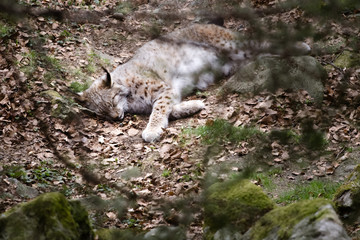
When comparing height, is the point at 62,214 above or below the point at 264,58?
below

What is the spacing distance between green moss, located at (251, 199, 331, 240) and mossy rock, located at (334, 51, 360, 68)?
14.3 ft

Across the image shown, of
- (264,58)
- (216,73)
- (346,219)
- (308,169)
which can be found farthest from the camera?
(308,169)

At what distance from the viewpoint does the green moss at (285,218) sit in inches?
111

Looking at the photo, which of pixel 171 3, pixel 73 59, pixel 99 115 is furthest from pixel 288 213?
pixel 171 3

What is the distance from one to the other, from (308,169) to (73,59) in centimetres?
571

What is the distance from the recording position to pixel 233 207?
349 cm

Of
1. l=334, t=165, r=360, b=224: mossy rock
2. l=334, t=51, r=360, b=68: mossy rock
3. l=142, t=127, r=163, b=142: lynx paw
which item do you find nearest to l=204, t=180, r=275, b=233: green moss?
l=334, t=165, r=360, b=224: mossy rock

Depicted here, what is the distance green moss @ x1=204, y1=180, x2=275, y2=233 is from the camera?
11.2 ft

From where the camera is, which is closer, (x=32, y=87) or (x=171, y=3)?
(x=32, y=87)

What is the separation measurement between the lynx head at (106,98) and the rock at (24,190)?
2.55m

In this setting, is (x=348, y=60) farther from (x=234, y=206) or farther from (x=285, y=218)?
(x=285, y=218)

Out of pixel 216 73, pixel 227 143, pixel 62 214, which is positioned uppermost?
pixel 216 73

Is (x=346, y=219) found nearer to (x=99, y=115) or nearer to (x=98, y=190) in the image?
(x=98, y=190)

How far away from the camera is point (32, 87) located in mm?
7703
